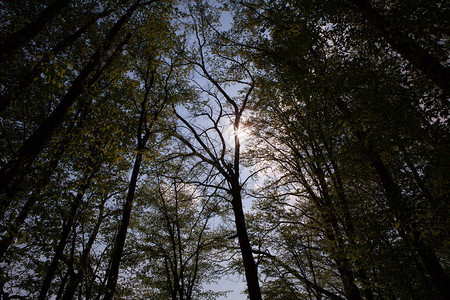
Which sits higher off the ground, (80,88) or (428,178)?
(80,88)

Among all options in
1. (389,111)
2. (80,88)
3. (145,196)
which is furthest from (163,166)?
(389,111)

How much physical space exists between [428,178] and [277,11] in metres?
6.69

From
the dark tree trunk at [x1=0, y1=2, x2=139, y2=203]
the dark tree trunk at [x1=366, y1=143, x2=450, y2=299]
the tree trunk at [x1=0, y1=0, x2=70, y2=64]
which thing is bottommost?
the dark tree trunk at [x1=366, y1=143, x2=450, y2=299]

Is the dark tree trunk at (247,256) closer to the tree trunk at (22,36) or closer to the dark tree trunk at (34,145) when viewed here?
the dark tree trunk at (34,145)

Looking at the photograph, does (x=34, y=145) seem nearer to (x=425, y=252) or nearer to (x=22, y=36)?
(x=22, y=36)

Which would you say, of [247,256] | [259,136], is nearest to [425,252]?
[247,256]

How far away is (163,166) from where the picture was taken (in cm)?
1181

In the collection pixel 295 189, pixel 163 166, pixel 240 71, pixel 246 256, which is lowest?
pixel 246 256

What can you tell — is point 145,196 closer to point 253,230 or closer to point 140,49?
point 253,230

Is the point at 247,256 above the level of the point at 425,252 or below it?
above

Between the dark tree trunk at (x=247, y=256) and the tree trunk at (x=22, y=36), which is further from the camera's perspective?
the dark tree trunk at (x=247, y=256)

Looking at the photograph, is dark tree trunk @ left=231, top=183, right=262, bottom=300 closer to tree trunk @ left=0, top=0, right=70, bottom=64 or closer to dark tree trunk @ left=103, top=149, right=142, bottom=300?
dark tree trunk @ left=103, top=149, right=142, bottom=300

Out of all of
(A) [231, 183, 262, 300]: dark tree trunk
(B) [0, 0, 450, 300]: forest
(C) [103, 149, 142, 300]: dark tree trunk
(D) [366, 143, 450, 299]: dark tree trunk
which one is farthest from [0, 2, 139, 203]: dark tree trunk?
(D) [366, 143, 450, 299]: dark tree trunk

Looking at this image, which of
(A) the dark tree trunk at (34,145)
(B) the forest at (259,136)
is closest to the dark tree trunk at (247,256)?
(B) the forest at (259,136)
